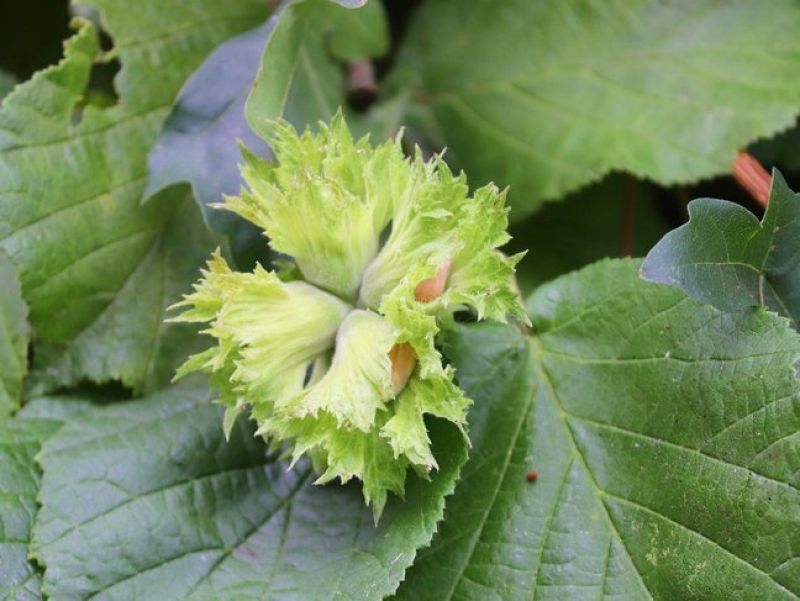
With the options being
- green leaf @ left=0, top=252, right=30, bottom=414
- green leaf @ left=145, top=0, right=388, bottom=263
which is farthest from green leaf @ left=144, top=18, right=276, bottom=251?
green leaf @ left=0, top=252, right=30, bottom=414

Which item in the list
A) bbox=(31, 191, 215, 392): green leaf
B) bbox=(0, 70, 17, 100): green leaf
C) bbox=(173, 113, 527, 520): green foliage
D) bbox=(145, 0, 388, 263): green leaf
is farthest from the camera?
bbox=(0, 70, 17, 100): green leaf

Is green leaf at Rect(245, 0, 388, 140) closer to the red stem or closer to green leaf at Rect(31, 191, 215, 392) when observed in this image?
green leaf at Rect(31, 191, 215, 392)

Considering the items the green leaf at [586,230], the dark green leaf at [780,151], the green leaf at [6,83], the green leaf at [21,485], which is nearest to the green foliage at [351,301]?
the green leaf at [21,485]

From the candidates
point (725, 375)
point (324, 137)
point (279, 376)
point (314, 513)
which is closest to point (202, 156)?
point (324, 137)

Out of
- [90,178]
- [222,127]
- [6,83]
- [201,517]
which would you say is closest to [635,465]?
[201,517]

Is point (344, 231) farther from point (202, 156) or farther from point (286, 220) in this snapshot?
point (202, 156)

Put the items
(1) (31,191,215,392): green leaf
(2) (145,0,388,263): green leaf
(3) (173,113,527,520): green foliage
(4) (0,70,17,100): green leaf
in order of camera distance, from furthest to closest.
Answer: (4) (0,70,17,100): green leaf < (1) (31,191,215,392): green leaf < (2) (145,0,388,263): green leaf < (3) (173,113,527,520): green foliage

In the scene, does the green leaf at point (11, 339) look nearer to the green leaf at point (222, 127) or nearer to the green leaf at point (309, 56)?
the green leaf at point (222, 127)

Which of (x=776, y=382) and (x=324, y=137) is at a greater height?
(x=324, y=137)
